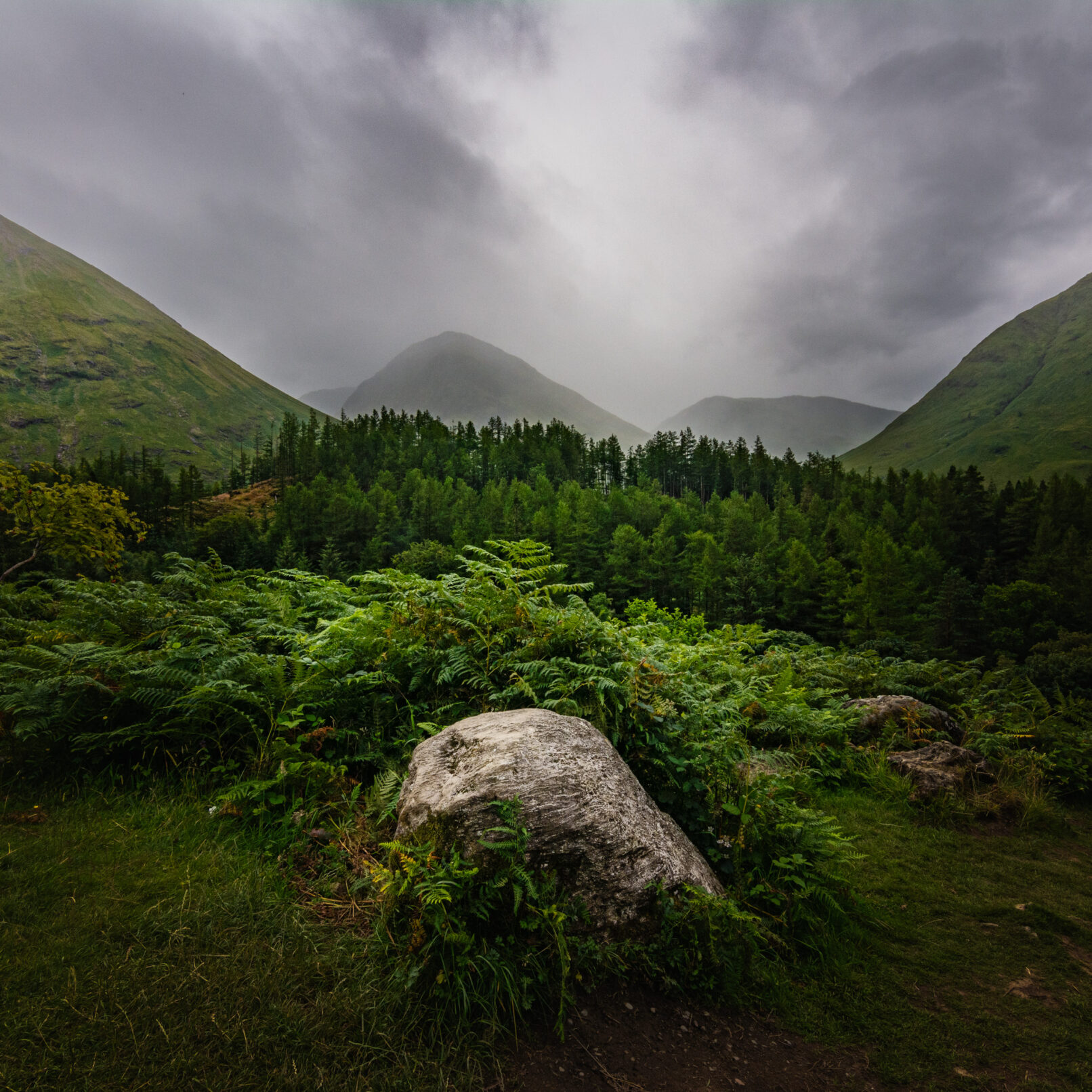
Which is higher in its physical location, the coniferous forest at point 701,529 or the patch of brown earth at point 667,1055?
the coniferous forest at point 701,529

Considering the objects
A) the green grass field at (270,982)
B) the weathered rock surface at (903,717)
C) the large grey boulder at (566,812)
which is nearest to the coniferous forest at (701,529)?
the weathered rock surface at (903,717)

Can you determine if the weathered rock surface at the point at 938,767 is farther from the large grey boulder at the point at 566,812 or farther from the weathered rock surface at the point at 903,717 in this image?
the large grey boulder at the point at 566,812

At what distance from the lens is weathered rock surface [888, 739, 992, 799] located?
7168 mm

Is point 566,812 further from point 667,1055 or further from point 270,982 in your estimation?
point 270,982

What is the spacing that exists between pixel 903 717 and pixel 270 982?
10.2 metres

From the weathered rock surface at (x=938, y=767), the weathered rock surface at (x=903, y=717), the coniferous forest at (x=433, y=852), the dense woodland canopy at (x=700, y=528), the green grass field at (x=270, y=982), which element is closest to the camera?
the green grass field at (x=270, y=982)

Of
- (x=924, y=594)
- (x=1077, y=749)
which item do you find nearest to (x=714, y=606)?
(x=924, y=594)

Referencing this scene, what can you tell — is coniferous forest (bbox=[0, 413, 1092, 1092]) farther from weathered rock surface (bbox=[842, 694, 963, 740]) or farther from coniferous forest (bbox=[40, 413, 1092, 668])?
coniferous forest (bbox=[40, 413, 1092, 668])

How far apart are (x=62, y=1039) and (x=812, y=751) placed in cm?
837

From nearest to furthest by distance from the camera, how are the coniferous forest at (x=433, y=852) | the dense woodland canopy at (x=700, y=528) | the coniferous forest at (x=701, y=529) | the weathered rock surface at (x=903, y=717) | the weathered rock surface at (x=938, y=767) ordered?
the coniferous forest at (x=433, y=852), the weathered rock surface at (x=938, y=767), the weathered rock surface at (x=903, y=717), the coniferous forest at (x=701, y=529), the dense woodland canopy at (x=700, y=528)

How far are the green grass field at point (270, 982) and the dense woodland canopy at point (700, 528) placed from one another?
44.8 metres

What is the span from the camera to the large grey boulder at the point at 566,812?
354cm

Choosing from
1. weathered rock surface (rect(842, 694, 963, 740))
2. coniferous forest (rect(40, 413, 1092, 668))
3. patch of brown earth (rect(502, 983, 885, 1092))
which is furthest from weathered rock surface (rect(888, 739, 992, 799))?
coniferous forest (rect(40, 413, 1092, 668))

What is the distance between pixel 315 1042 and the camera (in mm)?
2615
